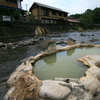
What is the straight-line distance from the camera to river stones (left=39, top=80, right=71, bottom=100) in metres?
2.57

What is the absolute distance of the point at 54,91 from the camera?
105 inches

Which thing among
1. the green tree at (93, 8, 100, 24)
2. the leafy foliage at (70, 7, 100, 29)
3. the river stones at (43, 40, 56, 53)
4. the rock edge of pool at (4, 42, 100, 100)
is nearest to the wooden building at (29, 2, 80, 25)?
the leafy foliage at (70, 7, 100, 29)

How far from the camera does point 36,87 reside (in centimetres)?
296

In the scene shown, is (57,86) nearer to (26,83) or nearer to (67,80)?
(67,80)

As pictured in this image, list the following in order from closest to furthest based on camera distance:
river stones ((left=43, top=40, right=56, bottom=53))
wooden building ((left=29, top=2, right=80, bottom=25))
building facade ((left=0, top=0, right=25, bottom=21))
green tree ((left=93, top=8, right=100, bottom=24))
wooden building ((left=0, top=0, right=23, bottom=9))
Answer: river stones ((left=43, top=40, right=56, bottom=53))
building facade ((left=0, top=0, right=25, bottom=21))
wooden building ((left=0, top=0, right=23, bottom=9))
wooden building ((left=29, top=2, right=80, bottom=25))
green tree ((left=93, top=8, right=100, bottom=24))

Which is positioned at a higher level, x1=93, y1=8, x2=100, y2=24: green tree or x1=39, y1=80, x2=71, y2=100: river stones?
x1=93, y1=8, x2=100, y2=24: green tree

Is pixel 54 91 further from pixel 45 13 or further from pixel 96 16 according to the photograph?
pixel 96 16

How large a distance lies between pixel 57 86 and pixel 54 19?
33.8m

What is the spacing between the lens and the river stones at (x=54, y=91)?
257 cm

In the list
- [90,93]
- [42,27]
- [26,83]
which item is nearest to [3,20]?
[42,27]

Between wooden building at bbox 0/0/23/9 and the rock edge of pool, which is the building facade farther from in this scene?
the rock edge of pool

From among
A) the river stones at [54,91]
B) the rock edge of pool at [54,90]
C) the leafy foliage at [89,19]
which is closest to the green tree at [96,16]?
the leafy foliage at [89,19]

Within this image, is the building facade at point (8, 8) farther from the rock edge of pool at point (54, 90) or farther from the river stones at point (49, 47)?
the rock edge of pool at point (54, 90)

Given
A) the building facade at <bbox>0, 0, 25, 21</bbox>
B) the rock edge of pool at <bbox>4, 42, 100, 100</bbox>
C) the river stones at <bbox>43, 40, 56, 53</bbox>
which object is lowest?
the rock edge of pool at <bbox>4, 42, 100, 100</bbox>
